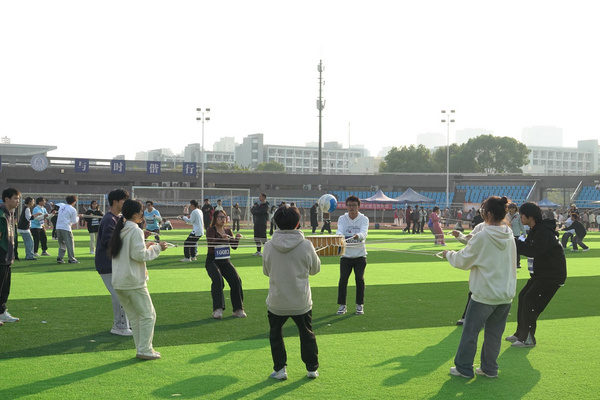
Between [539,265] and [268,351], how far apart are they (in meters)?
3.32

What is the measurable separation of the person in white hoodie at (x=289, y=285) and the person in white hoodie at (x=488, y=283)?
146cm

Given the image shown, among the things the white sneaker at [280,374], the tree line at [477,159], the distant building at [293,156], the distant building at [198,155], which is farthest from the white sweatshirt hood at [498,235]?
the distant building at [293,156]

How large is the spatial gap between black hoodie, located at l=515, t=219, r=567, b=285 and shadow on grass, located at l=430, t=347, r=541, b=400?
3.70ft

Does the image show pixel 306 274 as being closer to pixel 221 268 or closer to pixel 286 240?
pixel 286 240

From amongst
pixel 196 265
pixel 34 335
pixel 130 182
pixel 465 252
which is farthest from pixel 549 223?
pixel 130 182

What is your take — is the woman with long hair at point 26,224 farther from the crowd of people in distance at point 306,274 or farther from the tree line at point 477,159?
the tree line at point 477,159

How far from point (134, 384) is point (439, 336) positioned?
3.99m

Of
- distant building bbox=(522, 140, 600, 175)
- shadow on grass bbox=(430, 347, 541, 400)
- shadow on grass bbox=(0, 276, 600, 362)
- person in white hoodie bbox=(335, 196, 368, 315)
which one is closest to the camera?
shadow on grass bbox=(430, 347, 541, 400)

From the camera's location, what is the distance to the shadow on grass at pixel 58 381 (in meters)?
5.48

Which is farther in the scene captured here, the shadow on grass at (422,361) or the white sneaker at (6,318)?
the white sneaker at (6,318)

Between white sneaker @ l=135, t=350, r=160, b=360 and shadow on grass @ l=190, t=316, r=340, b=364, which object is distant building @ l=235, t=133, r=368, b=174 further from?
white sneaker @ l=135, t=350, r=160, b=360

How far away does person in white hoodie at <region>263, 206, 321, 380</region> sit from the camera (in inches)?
233

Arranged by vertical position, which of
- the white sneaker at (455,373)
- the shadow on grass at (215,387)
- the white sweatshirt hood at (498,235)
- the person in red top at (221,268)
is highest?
the white sweatshirt hood at (498,235)

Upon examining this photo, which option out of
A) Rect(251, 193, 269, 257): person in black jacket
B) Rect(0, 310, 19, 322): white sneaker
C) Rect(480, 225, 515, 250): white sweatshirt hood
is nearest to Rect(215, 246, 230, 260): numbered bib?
Rect(0, 310, 19, 322): white sneaker
